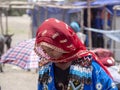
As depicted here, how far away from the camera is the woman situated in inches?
111

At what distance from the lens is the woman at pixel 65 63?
282 centimetres

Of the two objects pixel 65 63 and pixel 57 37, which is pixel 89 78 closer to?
pixel 65 63

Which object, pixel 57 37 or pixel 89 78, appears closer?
pixel 57 37

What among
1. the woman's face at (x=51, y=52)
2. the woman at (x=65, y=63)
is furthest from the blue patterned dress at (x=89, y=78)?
the woman's face at (x=51, y=52)

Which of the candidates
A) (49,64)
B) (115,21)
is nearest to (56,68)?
(49,64)

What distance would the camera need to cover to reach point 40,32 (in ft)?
9.25

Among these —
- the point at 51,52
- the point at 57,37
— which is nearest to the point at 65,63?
the point at 51,52

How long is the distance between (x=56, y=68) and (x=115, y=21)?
1111cm

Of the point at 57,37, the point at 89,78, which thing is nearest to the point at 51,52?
the point at 57,37

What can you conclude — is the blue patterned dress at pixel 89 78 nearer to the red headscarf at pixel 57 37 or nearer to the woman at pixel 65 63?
the woman at pixel 65 63

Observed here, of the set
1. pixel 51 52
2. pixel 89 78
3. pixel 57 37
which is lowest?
pixel 89 78

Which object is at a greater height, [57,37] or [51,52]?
[57,37]

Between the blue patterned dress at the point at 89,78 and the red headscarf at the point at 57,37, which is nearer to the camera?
the red headscarf at the point at 57,37

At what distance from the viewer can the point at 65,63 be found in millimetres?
2994
